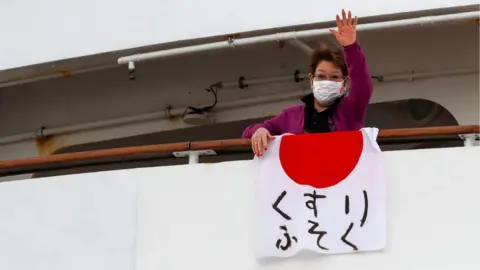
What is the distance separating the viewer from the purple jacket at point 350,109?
205 centimetres

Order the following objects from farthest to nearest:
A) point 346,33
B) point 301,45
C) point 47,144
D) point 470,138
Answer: point 47,144, point 301,45, point 470,138, point 346,33

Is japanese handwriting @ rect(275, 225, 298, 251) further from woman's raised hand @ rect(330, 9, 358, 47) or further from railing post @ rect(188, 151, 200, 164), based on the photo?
woman's raised hand @ rect(330, 9, 358, 47)

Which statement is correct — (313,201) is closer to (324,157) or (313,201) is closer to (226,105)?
(324,157)

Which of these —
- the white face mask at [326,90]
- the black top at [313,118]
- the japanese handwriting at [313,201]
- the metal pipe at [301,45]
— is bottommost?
the japanese handwriting at [313,201]

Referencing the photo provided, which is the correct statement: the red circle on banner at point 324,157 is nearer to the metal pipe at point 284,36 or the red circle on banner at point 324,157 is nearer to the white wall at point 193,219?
the white wall at point 193,219

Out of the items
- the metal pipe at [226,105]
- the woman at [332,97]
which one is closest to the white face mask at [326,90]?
the woman at [332,97]

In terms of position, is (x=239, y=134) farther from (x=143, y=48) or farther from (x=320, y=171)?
(x=320, y=171)

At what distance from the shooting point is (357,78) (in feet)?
6.77

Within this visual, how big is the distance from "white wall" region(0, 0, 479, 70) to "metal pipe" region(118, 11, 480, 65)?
0.05m

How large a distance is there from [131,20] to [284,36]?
684 millimetres

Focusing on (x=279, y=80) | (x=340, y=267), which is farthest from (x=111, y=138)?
(x=340, y=267)

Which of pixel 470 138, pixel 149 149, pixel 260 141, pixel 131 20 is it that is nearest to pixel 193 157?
pixel 149 149

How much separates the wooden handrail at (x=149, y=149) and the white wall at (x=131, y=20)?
2.30 feet

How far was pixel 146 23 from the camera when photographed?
3066 mm
